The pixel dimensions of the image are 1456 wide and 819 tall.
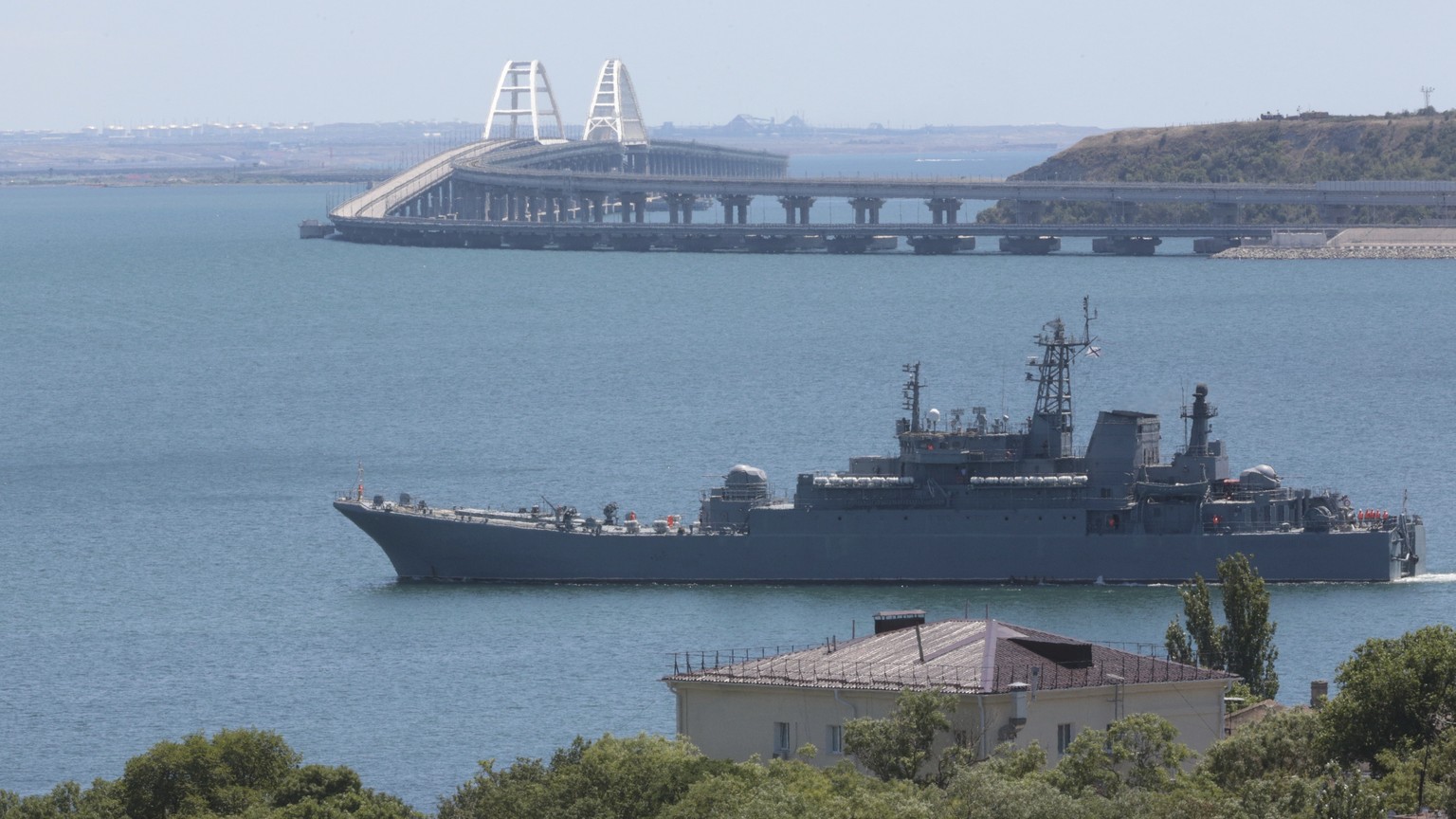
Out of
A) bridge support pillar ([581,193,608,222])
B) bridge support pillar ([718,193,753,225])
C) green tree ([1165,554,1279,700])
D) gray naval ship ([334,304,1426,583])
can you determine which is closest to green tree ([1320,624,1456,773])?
green tree ([1165,554,1279,700])

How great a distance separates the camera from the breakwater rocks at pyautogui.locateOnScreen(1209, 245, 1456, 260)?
6083 inches

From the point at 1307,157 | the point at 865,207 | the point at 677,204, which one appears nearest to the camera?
the point at 865,207

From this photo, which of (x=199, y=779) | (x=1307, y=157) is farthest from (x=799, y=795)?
(x=1307, y=157)

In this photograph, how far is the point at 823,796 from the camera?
97.1ft

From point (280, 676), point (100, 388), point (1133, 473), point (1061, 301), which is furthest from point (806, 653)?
point (1061, 301)

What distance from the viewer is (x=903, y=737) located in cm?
3162

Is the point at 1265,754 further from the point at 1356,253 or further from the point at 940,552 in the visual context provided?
the point at 1356,253

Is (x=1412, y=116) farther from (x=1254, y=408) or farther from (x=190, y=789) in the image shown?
(x=190, y=789)

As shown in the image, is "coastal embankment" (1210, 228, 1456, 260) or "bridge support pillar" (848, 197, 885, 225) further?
"bridge support pillar" (848, 197, 885, 225)

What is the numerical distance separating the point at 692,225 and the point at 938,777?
468 feet

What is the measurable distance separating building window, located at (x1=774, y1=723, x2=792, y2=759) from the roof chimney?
371cm

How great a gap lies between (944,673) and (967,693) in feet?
3.27

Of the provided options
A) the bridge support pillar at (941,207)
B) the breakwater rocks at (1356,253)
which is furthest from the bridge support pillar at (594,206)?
the breakwater rocks at (1356,253)

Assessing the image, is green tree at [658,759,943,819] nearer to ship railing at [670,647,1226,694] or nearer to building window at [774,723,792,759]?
building window at [774,723,792,759]
